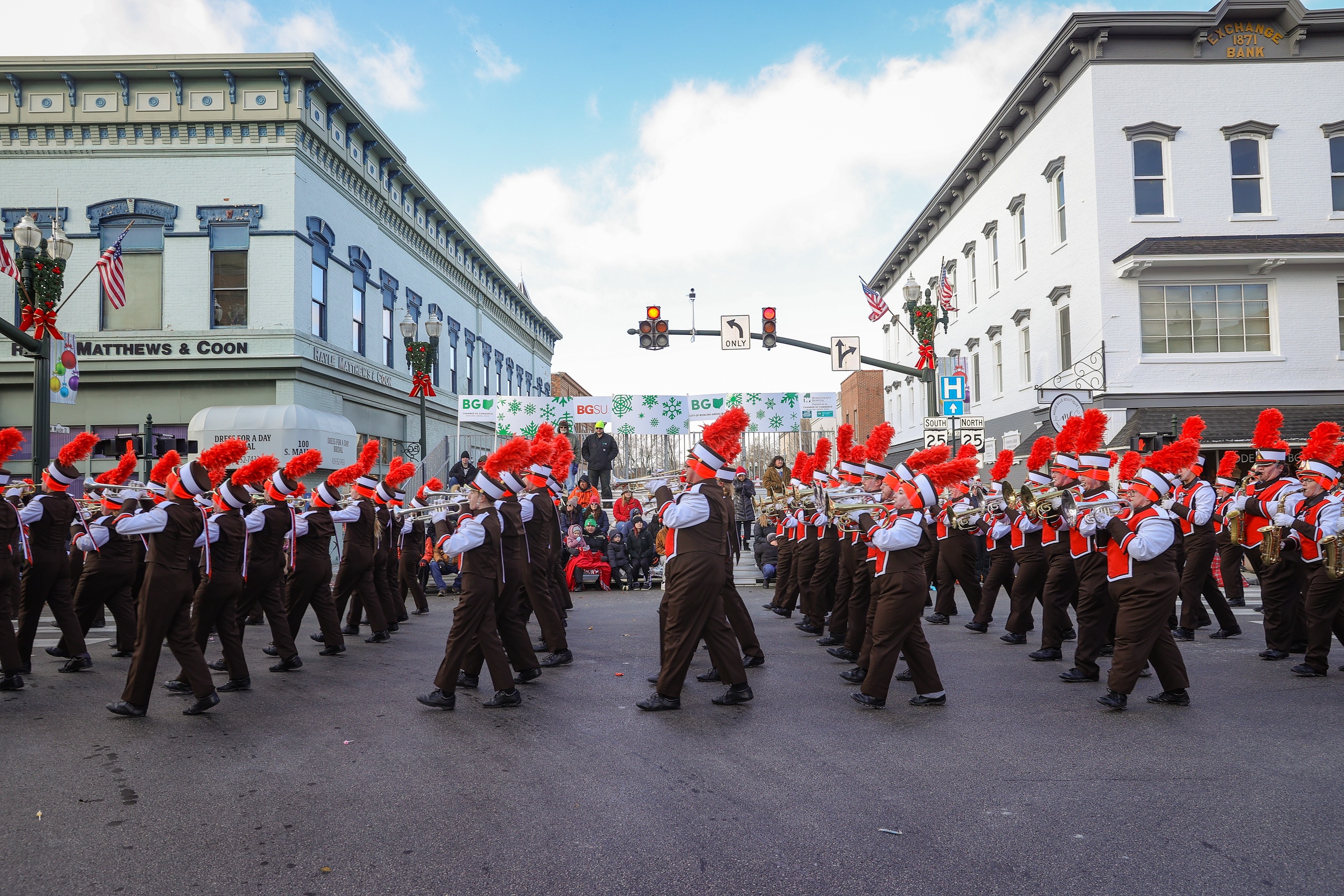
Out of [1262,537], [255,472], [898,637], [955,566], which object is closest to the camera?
[898,637]

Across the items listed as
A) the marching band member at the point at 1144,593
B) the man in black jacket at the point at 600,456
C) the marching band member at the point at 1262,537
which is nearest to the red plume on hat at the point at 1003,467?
the marching band member at the point at 1262,537

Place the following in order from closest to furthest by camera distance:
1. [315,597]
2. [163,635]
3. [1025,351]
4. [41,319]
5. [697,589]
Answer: [163,635]
[697,589]
[315,597]
[41,319]
[1025,351]

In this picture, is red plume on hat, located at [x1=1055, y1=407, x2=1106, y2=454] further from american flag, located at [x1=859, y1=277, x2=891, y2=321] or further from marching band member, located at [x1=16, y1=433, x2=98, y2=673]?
american flag, located at [x1=859, y1=277, x2=891, y2=321]

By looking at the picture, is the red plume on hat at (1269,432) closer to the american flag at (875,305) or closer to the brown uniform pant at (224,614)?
the brown uniform pant at (224,614)

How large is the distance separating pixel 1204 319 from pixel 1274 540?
14.8 meters

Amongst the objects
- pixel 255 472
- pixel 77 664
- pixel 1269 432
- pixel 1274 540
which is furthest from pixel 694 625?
pixel 1269 432

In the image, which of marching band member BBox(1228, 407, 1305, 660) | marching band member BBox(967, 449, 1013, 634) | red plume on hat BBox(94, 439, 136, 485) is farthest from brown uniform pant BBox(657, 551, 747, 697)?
red plume on hat BBox(94, 439, 136, 485)

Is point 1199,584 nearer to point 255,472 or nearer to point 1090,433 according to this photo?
point 1090,433

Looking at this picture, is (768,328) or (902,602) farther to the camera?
(768,328)

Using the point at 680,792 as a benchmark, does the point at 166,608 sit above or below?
above

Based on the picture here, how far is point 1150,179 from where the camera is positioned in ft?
70.3

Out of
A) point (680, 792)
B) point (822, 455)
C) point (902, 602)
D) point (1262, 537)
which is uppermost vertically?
point (822, 455)

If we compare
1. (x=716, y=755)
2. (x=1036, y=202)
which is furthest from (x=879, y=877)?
(x=1036, y=202)

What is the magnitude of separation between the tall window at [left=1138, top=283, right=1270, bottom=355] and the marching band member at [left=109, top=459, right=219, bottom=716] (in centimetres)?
2069
